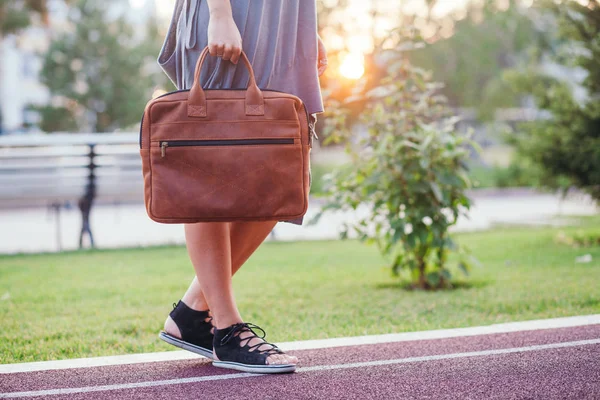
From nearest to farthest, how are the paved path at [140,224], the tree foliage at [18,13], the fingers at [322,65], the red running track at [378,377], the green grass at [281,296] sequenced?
the red running track at [378,377]
the fingers at [322,65]
the green grass at [281,296]
the paved path at [140,224]
the tree foliage at [18,13]

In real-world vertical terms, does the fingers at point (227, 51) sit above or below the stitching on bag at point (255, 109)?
above

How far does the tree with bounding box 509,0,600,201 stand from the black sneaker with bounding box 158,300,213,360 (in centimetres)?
462

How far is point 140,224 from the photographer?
10.7 m

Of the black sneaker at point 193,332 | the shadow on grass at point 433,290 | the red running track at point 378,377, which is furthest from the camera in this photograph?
the shadow on grass at point 433,290

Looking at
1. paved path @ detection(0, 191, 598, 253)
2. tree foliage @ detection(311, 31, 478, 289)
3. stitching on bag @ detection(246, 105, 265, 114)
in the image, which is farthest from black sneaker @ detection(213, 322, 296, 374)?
paved path @ detection(0, 191, 598, 253)

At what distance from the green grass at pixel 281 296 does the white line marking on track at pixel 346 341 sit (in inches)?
6.5

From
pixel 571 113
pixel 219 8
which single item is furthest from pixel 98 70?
pixel 219 8

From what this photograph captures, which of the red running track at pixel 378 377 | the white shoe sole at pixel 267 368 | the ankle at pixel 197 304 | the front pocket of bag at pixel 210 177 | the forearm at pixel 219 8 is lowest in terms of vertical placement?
the red running track at pixel 378 377

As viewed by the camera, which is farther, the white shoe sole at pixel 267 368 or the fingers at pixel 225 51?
the white shoe sole at pixel 267 368

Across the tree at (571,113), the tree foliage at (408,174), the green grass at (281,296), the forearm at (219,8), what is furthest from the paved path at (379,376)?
the tree at (571,113)

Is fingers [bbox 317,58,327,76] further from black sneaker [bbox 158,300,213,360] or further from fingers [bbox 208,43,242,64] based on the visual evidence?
black sneaker [bbox 158,300,213,360]

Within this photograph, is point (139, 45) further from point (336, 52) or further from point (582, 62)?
point (582, 62)

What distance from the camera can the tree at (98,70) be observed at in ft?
75.1

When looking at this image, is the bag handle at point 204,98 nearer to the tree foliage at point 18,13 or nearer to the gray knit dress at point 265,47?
the gray knit dress at point 265,47
